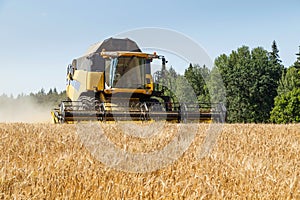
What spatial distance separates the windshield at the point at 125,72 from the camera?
547 inches

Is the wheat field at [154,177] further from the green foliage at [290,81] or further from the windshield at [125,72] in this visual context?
the green foliage at [290,81]

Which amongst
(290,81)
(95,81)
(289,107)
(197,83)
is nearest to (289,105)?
(289,107)

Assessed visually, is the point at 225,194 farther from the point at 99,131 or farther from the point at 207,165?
the point at 99,131

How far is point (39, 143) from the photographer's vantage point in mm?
5863

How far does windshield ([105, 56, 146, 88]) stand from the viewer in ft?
45.5

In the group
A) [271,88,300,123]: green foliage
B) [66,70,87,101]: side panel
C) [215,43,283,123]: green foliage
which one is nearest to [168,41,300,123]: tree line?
[215,43,283,123]: green foliage

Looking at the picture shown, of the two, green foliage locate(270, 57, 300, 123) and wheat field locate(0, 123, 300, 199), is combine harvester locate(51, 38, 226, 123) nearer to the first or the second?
wheat field locate(0, 123, 300, 199)

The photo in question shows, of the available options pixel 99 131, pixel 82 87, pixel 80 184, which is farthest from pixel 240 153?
pixel 82 87

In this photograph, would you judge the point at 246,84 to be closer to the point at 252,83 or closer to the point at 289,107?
the point at 252,83

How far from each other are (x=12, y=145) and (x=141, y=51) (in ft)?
34.1

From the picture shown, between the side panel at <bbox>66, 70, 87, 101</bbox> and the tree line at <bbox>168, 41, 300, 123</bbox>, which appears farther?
the tree line at <bbox>168, 41, 300, 123</bbox>

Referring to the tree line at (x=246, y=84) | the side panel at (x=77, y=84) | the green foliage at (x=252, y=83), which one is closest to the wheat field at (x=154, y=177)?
the side panel at (x=77, y=84)

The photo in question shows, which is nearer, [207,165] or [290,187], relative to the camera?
[290,187]

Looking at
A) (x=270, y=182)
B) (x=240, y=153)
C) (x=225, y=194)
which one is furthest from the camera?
(x=240, y=153)
